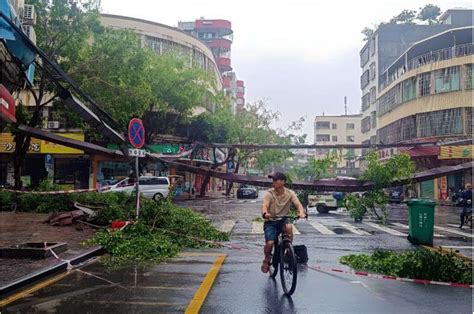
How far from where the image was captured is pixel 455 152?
36.1 meters

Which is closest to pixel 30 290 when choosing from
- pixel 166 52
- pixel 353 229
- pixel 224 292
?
pixel 224 292

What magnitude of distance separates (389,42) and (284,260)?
52083 millimetres

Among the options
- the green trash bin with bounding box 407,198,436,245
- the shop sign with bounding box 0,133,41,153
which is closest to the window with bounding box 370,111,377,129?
the shop sign with bounding box 0,133,41,153

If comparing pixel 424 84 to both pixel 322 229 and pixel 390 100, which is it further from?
pixel 322 229

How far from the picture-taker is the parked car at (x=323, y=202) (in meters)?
24.9

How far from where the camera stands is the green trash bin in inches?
484

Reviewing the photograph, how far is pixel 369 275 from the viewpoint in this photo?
794cm

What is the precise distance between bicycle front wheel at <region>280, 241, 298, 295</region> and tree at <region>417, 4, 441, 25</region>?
56.8 meters

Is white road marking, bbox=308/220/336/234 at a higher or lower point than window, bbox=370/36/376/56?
lower

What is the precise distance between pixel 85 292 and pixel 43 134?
1039 centimetres

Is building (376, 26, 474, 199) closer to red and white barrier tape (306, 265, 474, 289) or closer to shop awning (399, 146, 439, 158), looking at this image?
shop awning (399, 146, 439, 158)

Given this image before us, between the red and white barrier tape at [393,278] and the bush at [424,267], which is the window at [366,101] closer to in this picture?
the bush at [424,267]

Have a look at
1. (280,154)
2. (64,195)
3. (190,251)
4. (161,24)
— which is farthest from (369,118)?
(190,251)

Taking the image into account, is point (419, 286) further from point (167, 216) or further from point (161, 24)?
point (161, 24)
